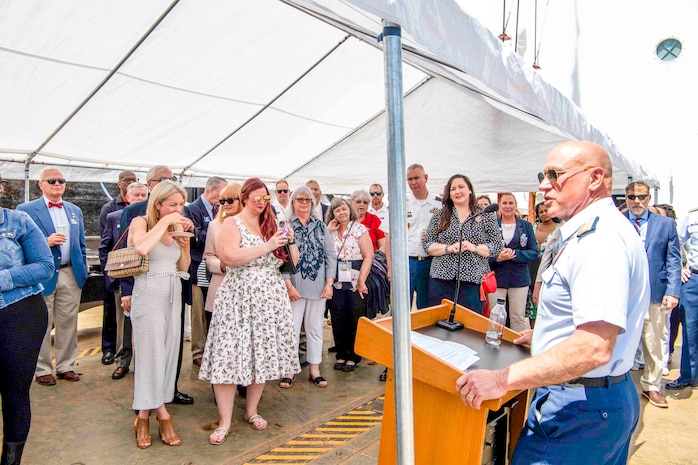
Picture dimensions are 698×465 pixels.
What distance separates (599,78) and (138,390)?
11.6 m

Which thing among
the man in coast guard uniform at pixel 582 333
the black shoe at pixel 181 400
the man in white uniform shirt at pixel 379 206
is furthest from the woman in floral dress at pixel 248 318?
the man in white uniform shirt at pixel 379 206

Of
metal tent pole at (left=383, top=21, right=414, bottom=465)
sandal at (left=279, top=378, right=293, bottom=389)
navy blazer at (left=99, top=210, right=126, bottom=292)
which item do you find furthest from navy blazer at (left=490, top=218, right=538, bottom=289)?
navy blazer at (left=99, top=210, right=126, bottom=292)

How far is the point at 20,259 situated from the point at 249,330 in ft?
4.89

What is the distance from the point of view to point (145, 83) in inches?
191

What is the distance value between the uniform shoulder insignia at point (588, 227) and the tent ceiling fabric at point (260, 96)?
81 cm

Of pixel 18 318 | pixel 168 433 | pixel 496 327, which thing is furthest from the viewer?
pixel 168 433

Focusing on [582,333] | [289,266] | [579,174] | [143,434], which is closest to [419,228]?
[289,266]

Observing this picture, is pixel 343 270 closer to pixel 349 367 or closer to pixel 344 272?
pixel 344 272

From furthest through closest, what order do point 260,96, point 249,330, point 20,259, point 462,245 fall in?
point 260,96, point 462,245, point 249,330, point 20,259

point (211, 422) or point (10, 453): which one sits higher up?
point (10, 453)

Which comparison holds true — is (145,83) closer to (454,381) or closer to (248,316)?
(248,316)

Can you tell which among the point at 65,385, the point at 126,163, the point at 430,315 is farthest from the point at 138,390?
the point at 126,163

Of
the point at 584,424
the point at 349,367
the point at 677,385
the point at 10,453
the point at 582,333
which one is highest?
the point at 582,333

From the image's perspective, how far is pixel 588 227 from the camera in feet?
4.90
